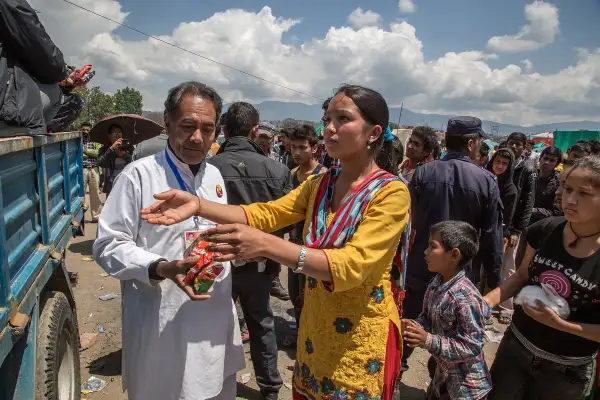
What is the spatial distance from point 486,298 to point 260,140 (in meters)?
4.41

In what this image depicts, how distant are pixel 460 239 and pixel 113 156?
18.9 ft

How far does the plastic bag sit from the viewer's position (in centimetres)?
188

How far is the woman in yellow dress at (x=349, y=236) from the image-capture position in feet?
4.73

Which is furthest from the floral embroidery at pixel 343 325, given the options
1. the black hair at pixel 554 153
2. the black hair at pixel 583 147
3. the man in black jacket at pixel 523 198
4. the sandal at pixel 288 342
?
the black hair at pixel 554 153

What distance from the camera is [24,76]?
1.97 meters

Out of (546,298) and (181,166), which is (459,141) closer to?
(546,298)

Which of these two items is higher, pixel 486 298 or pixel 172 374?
pixel 486 298

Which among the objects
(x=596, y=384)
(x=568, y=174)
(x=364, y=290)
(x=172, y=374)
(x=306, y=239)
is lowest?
(x=596, y=384)

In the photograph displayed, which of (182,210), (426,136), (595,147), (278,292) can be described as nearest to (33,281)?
(182,210)

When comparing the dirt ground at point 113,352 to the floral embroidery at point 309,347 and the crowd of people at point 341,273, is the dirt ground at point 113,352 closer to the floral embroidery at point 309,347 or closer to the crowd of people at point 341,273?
the crowd of people at point 341,273

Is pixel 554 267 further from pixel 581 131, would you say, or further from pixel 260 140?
pixel 581 131

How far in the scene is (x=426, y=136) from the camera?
4.33 metres

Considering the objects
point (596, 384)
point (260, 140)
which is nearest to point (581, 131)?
point (260, 140)

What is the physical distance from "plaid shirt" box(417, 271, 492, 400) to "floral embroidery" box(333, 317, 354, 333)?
0.71 meters
